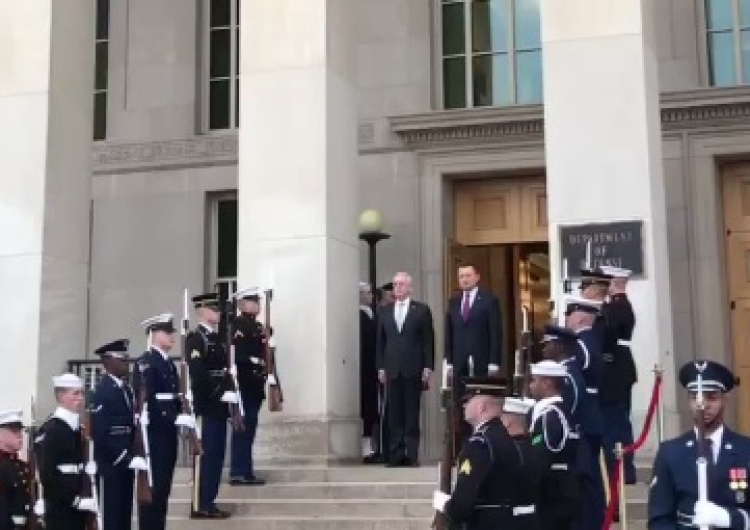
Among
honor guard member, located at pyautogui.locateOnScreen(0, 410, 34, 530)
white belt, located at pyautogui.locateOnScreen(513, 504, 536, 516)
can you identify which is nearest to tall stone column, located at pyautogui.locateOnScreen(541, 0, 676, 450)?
white belt, located at pyautogui.locateOnScreen(513, 504, 536, 516)

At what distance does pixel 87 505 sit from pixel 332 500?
8.99 ft

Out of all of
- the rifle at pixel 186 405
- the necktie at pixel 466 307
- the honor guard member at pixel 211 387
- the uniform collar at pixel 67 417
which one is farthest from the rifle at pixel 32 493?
the necktie at pixel 466 307

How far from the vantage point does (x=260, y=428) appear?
12977 mm

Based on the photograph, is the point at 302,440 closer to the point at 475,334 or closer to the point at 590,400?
Result: the point at 475,334

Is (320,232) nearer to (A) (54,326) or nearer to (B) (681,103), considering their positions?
(A) (54,326)

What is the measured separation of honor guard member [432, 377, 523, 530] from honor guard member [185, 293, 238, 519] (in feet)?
16.4

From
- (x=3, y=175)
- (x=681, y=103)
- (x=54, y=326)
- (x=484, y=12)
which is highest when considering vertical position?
(x=484, y=12)

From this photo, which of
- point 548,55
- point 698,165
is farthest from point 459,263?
point 548,55

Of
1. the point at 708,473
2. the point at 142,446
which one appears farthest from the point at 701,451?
the point at 142,446

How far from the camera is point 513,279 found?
1819 cm

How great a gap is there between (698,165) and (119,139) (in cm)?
886

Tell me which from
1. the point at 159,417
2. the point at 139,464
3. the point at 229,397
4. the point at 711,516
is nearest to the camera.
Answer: the point at 711,516

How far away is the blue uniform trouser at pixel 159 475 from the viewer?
1077 cm

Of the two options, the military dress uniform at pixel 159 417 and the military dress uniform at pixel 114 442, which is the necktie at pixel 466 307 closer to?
the military dress uniform at pixel 159 417
